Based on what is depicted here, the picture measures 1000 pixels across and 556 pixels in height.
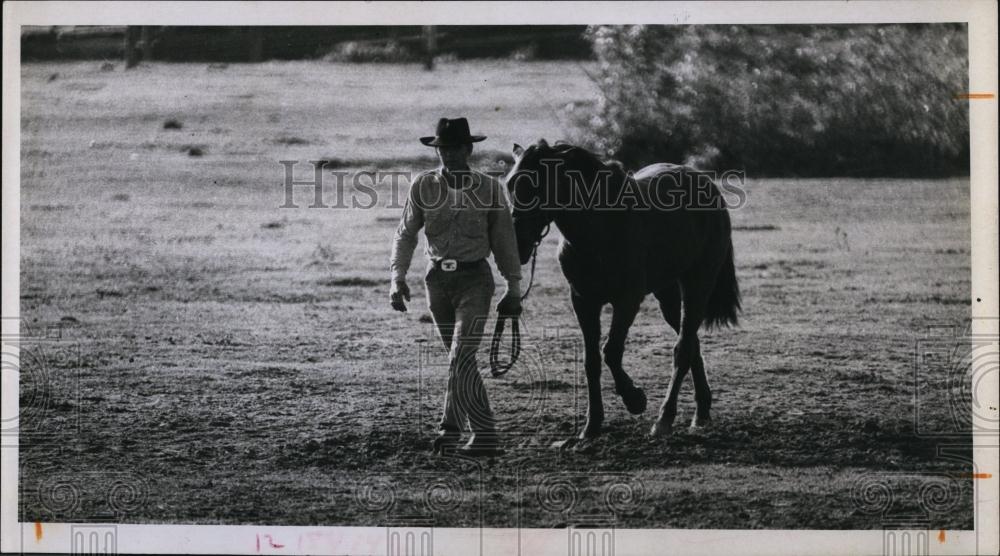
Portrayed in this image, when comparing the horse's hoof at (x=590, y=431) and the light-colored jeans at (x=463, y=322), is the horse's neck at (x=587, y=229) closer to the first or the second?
the light-colored jeans at (x=463, y=322)

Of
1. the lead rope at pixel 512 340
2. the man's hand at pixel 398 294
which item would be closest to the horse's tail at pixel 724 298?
the lead rope at pixel 512 340

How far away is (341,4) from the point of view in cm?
830

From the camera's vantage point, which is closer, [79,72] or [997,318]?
[997,318]

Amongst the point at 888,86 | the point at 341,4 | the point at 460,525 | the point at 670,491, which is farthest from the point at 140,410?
the point at 888,86

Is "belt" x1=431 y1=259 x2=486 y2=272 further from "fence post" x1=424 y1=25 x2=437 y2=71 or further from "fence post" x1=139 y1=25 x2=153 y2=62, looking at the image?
"fence post" x1=139 y1=25 x2=153 y2=62

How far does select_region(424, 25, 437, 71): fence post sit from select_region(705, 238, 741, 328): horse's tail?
232 cm

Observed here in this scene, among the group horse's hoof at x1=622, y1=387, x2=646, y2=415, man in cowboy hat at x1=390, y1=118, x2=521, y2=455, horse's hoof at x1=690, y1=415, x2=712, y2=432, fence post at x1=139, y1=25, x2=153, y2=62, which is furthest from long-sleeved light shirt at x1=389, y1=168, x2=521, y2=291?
fence post at x1=139, y1=25, x2=153, y2=62

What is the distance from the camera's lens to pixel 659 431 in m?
7.94

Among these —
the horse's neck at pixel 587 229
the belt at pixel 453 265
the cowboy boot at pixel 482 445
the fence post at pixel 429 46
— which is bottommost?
the cowboy boot at pixel 482 445

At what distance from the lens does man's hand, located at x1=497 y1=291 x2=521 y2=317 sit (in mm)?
7445

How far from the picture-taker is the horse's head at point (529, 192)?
7453 mm

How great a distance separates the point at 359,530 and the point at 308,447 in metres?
0.65

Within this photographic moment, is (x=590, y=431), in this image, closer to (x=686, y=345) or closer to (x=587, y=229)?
(x=686, y=345)

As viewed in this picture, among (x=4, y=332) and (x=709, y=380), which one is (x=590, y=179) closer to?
(x=709, y=380)
